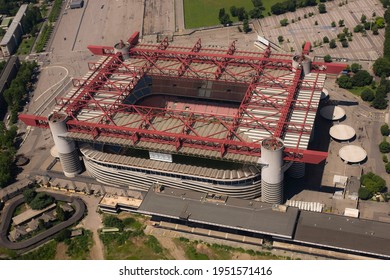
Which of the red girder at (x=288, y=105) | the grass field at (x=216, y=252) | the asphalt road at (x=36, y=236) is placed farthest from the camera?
the red girder at (x=288, y=105)

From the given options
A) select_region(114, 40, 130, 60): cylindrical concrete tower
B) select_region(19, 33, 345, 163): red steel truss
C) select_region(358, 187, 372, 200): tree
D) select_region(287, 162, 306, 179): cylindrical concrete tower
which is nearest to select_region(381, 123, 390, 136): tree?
select_region(19, 33, 345, 163): red steel truss

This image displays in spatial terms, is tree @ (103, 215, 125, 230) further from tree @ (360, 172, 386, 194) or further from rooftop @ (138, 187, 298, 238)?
tree @ (360, 172, 386, 194)

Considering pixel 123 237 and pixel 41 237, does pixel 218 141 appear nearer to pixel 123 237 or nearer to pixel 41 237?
pixel 123 237

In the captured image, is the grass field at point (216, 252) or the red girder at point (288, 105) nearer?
the grass field at point (216, 252)

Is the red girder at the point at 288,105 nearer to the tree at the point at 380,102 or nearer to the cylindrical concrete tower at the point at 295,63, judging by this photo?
the cylindrical concrete tower at the point at 295,63

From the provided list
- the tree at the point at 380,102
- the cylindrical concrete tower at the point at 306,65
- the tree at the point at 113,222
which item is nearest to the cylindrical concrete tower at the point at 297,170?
the cylindrical concrete tower at the point at 306,65

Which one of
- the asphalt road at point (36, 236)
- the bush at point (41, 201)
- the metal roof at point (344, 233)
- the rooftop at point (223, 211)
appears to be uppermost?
the rooftop at point (223, 211)

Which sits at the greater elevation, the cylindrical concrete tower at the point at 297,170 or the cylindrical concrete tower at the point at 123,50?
the cylindrical concrete tower at the point at 123,50
